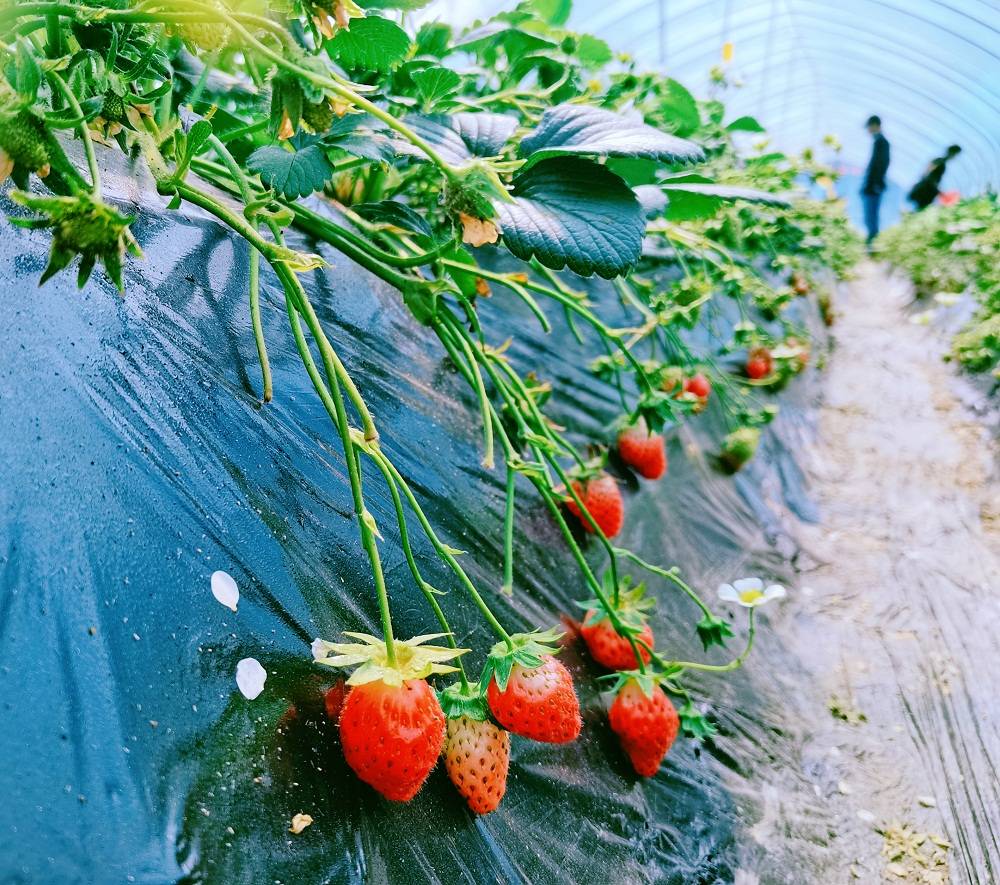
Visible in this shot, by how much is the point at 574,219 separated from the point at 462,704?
392mm

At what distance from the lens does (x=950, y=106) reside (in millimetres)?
7594

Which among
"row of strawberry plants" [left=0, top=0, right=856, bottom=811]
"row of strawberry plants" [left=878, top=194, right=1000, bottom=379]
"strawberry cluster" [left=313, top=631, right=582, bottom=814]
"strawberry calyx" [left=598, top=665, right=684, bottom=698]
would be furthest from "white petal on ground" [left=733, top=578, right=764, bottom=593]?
"row of strawberry plants" [left=878, top=194, right=1000, bottom=379]

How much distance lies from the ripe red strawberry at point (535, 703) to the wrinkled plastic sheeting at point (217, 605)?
9cm

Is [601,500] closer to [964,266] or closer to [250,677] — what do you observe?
[250,677]

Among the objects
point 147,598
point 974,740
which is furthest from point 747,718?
point 147,598

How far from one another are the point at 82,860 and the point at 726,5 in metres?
7.01

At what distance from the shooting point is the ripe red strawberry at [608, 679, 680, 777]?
793 mm

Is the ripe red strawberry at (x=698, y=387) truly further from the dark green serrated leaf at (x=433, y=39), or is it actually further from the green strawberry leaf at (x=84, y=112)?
the green strawberry leaf at (x=84, y=112)

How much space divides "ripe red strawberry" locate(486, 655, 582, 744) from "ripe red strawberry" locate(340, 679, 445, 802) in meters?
0.08

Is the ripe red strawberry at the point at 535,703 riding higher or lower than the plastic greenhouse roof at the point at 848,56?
lower

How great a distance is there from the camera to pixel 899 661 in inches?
58.6

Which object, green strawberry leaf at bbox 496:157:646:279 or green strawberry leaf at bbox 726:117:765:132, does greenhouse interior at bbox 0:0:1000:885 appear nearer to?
green strawberry leaf at bbox 496:157:646:279

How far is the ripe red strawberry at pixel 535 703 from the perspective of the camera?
0.59 meters

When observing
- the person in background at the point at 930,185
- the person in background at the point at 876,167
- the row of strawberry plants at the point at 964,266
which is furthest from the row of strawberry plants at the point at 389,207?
the person in background at the point at 930,185
